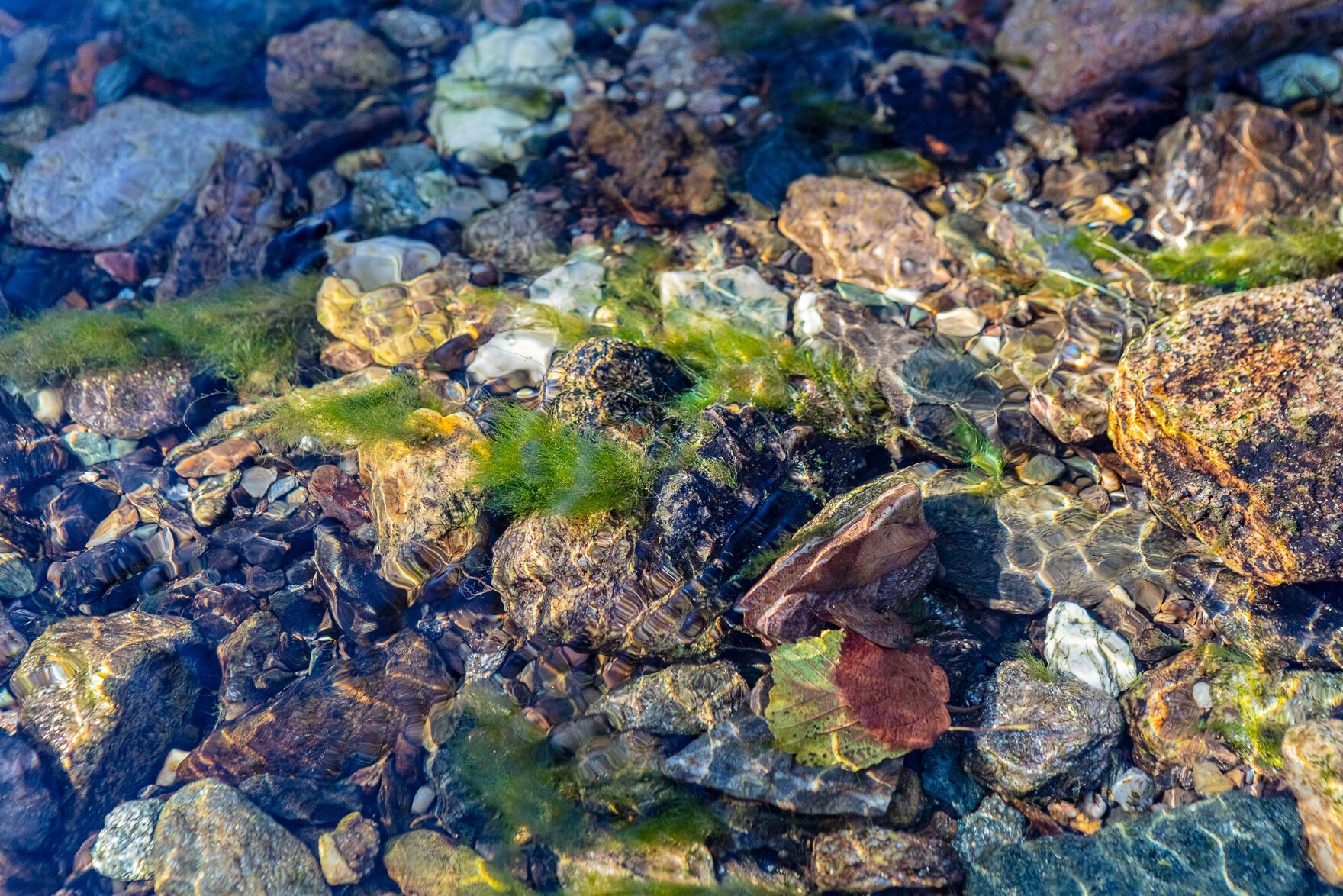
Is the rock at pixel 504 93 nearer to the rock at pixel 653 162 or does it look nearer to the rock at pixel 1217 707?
the rock at pixel 653 162

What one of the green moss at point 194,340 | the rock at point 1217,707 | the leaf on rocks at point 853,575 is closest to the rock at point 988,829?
the rock at point 1217,707

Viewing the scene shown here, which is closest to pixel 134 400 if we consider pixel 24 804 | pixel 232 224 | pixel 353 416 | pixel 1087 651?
pixel 232 224

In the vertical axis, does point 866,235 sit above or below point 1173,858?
above

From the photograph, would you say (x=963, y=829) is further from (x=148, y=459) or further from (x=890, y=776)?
(x=148, y=459)

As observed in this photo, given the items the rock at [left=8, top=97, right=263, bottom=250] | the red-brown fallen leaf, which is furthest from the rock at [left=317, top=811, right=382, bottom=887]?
the rock at [left=8, top=97, right=263, bottom=250]

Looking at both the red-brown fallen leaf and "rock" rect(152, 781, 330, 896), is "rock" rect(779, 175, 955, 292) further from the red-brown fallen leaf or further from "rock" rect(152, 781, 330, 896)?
"rock" rect(152, 781, 330, 896)

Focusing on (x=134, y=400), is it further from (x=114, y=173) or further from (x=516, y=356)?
(x=516, y=356)
